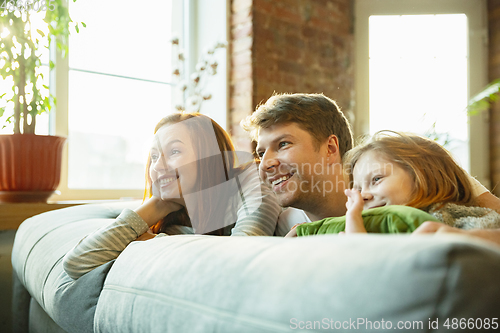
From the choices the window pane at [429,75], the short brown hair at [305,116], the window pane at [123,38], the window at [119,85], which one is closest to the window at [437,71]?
the window pane at [429,75]

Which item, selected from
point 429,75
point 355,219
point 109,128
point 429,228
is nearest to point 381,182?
point 355,219

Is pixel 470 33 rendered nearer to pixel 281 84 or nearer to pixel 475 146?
pixel 475 146

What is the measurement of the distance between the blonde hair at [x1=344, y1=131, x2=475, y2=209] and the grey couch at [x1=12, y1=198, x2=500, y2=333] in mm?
392

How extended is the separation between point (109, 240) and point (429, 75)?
245 cm

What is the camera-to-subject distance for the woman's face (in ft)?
4.10

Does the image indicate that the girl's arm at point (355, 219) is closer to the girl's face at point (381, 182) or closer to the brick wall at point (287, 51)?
the girl's face at point (381, 182)

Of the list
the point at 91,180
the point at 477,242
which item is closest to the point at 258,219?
the point at 477,242

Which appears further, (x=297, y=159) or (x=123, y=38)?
(x=123, y=38)

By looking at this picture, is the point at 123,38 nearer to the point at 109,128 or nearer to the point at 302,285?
the point at 109,128

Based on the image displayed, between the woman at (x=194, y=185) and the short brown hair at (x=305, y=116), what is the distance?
0.13m

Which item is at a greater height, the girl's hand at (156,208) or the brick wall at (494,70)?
the brick wall at (494,70)

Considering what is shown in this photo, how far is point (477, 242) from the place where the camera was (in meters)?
0.33

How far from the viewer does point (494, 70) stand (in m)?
2.77

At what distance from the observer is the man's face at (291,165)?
1.14m
